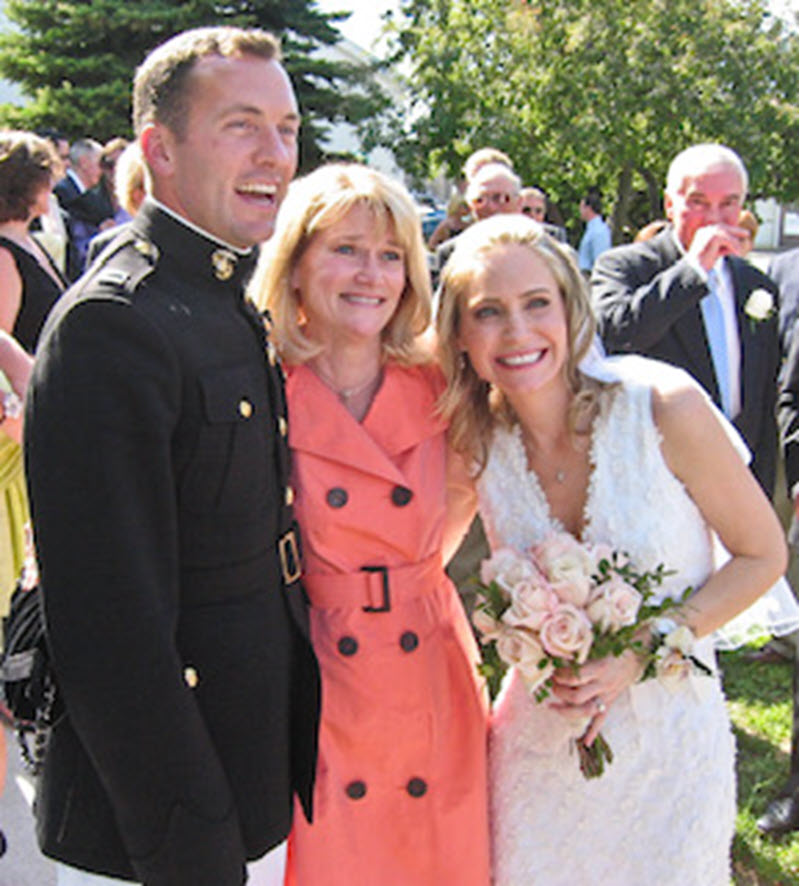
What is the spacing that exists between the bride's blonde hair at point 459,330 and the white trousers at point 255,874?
1.07m

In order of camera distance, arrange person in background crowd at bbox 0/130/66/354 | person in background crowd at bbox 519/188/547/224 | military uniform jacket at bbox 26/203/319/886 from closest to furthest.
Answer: military uniform jacket at bbox 26/203/319/886 → person in background crowd at bbox 0/130/66/354 → person in background crowd at bbox 519/188/547/224

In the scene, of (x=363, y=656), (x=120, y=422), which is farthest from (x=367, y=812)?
(x=120, y=422)

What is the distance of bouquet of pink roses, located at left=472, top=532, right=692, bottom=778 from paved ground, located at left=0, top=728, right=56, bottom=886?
2.10 meters

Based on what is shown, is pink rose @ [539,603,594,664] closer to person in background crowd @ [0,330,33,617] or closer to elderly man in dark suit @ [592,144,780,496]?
person in background crowd @ [0,330,33,617]

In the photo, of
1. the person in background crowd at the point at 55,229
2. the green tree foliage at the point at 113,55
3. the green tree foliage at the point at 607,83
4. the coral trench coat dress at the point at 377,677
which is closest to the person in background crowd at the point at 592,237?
the green tree foliage at the point at 607,83

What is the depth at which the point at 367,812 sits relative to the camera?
7.73 feet

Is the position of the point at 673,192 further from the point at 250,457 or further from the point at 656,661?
the point at 250,457

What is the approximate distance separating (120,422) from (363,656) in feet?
3.25

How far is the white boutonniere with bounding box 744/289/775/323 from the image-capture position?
168 inches

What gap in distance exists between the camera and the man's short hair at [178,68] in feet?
6.06

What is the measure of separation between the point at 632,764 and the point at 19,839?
7.88 ft

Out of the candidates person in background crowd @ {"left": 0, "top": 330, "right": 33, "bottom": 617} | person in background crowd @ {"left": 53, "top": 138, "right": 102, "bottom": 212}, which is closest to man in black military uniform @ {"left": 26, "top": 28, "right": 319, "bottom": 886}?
person in background crowd @ {"left": 0, "top": 330, "right": 33, "bottom": 617}

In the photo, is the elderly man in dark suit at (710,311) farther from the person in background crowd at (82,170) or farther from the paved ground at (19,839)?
the person in background crowd at (82,170)

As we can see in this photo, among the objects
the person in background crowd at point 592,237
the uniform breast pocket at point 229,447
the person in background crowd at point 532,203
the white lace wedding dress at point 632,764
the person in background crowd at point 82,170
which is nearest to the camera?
the uniform breast pocket at point 229,447
